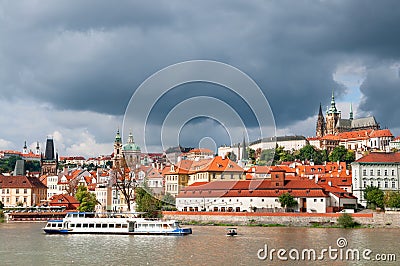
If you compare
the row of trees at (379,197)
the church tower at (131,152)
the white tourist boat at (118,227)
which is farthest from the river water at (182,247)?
the church tower at (131,152)

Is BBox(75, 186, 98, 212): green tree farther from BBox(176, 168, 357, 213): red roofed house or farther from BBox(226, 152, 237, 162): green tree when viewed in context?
BBox(226, 152, 237, 162): green tree

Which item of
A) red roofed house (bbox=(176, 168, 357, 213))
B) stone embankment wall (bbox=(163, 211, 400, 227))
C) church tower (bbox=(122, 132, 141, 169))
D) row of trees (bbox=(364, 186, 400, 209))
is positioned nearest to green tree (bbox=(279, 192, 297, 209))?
red roofed house (bbox=(176, 168, 357, 213))

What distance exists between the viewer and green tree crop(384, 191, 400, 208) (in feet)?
227

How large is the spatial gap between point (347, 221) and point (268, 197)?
12585 millimetres

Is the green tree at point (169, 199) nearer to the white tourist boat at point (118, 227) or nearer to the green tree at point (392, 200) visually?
the white tourist boat at point (118, 227)

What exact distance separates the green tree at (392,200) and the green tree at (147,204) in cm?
2872

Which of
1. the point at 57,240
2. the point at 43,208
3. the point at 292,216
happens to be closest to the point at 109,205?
the point at 43,208

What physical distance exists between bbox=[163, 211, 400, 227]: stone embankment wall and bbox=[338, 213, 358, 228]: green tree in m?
0.71

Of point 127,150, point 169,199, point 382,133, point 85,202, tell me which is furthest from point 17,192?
point 382,133

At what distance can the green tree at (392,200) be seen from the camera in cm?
6919

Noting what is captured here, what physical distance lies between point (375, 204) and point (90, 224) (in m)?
37.9

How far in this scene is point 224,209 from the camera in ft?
252

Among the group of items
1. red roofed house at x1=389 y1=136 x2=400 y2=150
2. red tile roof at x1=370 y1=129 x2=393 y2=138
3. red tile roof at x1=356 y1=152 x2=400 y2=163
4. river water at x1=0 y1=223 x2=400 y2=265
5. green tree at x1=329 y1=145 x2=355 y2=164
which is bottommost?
river water at x1=0 y1=223 x2=400 y2=265

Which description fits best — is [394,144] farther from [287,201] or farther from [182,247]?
[182,247]
